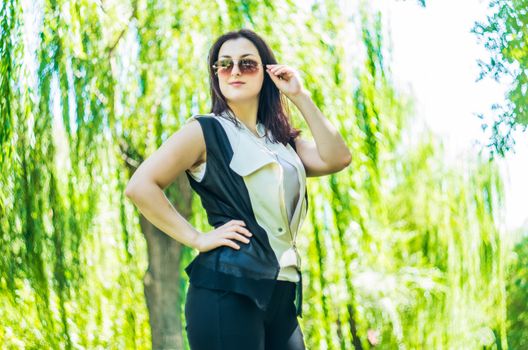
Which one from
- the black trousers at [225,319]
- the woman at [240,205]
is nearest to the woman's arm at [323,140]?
the woman at [240,205]

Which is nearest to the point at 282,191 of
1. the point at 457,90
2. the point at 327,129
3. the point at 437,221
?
the point at 327,129

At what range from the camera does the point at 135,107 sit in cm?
372

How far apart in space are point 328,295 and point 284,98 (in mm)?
1496

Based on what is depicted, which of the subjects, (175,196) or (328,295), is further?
(175,196)

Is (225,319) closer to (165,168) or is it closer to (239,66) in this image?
(165,168)

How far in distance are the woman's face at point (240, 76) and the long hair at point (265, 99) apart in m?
0.02

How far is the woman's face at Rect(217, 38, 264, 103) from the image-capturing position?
212cm

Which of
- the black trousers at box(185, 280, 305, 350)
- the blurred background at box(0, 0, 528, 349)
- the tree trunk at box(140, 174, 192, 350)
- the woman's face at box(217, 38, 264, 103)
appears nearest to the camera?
the black trousers at box(185, 280, 305, 350)

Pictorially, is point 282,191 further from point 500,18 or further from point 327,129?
point 500,18

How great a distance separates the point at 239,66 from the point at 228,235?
45cm

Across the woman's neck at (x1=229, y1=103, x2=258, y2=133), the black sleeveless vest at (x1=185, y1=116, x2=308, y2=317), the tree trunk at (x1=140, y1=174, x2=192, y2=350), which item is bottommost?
the tree trunk at (x1=140, y1=174, x2=192, y2=350)

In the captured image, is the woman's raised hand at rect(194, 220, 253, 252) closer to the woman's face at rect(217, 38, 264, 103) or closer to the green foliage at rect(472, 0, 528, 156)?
the woman's face at rect(217, 38, 264, 103)

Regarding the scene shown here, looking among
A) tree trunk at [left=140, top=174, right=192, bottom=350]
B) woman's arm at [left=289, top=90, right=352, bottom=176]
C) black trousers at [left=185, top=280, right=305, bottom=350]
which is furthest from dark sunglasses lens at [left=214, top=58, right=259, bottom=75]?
tree trunk at [left=140, top=174, right=192, bottom=350]

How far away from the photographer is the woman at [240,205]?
1.89 metres
